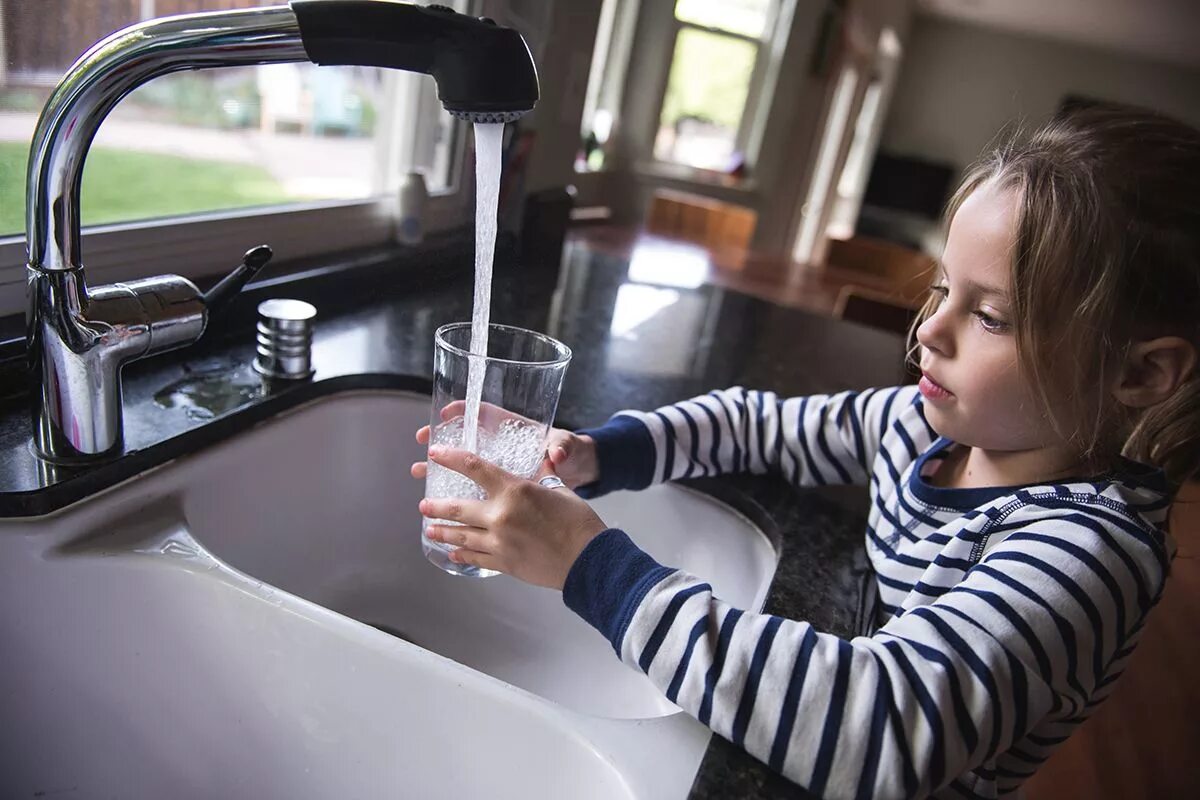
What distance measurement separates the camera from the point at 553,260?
1569mm

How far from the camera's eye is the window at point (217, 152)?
2.56 ft

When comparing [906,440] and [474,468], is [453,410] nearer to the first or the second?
[474,468]

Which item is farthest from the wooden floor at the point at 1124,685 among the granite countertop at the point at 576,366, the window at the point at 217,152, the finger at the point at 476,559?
the finger at the point at 476,559

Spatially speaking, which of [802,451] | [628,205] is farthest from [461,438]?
[628,205]

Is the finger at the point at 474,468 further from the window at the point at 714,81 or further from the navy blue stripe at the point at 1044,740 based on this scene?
the window at the point at 714,81

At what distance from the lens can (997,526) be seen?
600 millimetres

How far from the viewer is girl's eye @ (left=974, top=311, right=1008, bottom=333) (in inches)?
23.6

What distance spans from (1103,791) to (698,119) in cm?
373

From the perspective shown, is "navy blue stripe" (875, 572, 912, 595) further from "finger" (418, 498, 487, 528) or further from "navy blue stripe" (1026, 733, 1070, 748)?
"finger" (418, 498, 487, 528)

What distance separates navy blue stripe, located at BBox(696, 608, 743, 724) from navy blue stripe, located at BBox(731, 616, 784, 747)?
15mm

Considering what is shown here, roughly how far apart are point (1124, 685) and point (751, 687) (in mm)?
2314

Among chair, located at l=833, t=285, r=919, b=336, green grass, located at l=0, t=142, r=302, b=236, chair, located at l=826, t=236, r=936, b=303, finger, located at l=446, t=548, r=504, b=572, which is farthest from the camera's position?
chair, located at l=826, t=236, r=936, b=303

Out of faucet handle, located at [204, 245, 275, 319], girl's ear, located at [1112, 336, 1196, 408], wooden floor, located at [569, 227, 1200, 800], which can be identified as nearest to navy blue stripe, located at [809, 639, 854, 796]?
girl's ear, located at [1112, 336, 1196, 408]

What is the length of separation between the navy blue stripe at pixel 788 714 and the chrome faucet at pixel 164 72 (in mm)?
371
